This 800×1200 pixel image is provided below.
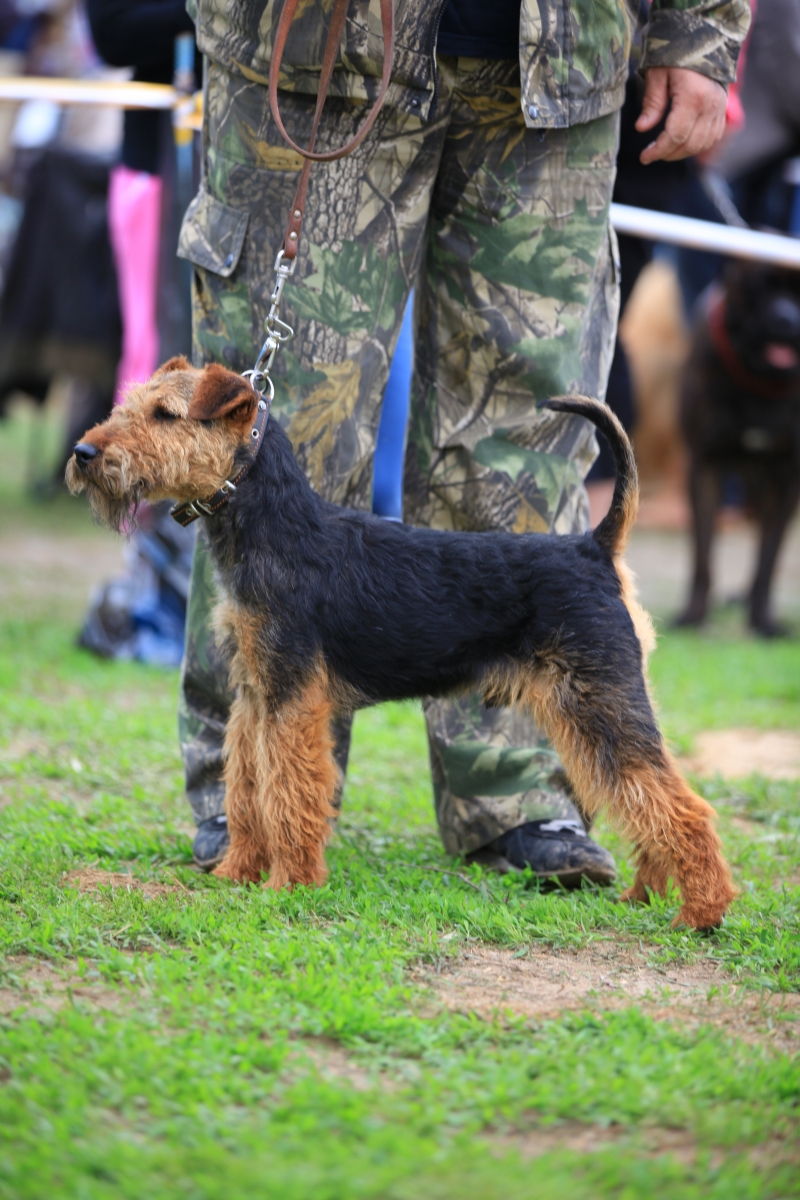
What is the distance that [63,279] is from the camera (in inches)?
363

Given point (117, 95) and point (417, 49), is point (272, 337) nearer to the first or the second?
point (417, 49)

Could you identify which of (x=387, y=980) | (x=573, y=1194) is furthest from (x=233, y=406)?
(x=573, y=1194)

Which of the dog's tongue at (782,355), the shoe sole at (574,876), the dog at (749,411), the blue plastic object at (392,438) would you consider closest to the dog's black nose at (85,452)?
the shoe sole at (574,876)

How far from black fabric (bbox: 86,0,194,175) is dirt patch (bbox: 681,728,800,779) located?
415 cm

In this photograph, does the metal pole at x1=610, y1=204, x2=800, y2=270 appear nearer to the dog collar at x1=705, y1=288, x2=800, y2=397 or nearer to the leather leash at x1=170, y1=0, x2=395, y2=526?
the dog collar at x1=705, y1=288, x2=800, y2=397

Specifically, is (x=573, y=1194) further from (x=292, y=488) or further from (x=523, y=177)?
(x=523, y=177)

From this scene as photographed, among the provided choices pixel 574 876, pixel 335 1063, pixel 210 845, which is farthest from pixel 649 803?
pixel 210 845

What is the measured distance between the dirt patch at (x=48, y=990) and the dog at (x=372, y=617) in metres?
0.73

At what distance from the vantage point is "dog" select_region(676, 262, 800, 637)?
7762 mm

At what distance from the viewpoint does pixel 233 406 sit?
3.17 metres

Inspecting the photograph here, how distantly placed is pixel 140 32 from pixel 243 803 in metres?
4.02

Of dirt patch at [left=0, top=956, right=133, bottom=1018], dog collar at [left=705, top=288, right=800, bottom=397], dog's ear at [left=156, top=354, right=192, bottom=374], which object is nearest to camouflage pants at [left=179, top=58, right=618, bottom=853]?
dog's ear at [left=156, top=354, right=192, bottom=374]

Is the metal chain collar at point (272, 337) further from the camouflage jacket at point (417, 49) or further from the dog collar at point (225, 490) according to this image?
the camouflage jacket at point (417, 49)

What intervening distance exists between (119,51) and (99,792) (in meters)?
3.68
